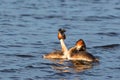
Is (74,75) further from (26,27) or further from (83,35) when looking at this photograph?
(26,27)

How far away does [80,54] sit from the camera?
1686 cm

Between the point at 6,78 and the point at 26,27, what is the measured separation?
7.97 metres

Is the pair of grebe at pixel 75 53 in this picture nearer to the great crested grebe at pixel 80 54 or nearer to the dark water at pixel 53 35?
the great crested grebe at pixel 80 54

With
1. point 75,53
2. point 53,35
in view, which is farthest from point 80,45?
point 53,35

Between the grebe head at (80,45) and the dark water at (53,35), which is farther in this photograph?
the grebe head at (80,45)

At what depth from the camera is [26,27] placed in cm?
2230

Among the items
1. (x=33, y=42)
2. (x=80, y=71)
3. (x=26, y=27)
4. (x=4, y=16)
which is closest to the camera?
(x=80, y=71)

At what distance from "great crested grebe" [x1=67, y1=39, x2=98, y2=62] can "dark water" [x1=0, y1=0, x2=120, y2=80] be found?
33 cm

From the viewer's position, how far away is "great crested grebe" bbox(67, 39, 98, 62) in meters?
16.6

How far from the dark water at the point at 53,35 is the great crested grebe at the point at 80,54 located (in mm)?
334

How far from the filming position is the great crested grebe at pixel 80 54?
16578mm

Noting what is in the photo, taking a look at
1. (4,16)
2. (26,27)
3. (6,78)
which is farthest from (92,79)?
(4,16)

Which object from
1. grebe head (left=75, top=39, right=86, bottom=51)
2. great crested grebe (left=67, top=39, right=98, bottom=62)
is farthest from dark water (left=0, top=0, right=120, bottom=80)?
grebe head (left=75, top=39, right=86, bottom=51)

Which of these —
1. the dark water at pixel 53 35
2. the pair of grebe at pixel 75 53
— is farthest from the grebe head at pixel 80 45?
the dark water at pixel 53 35
